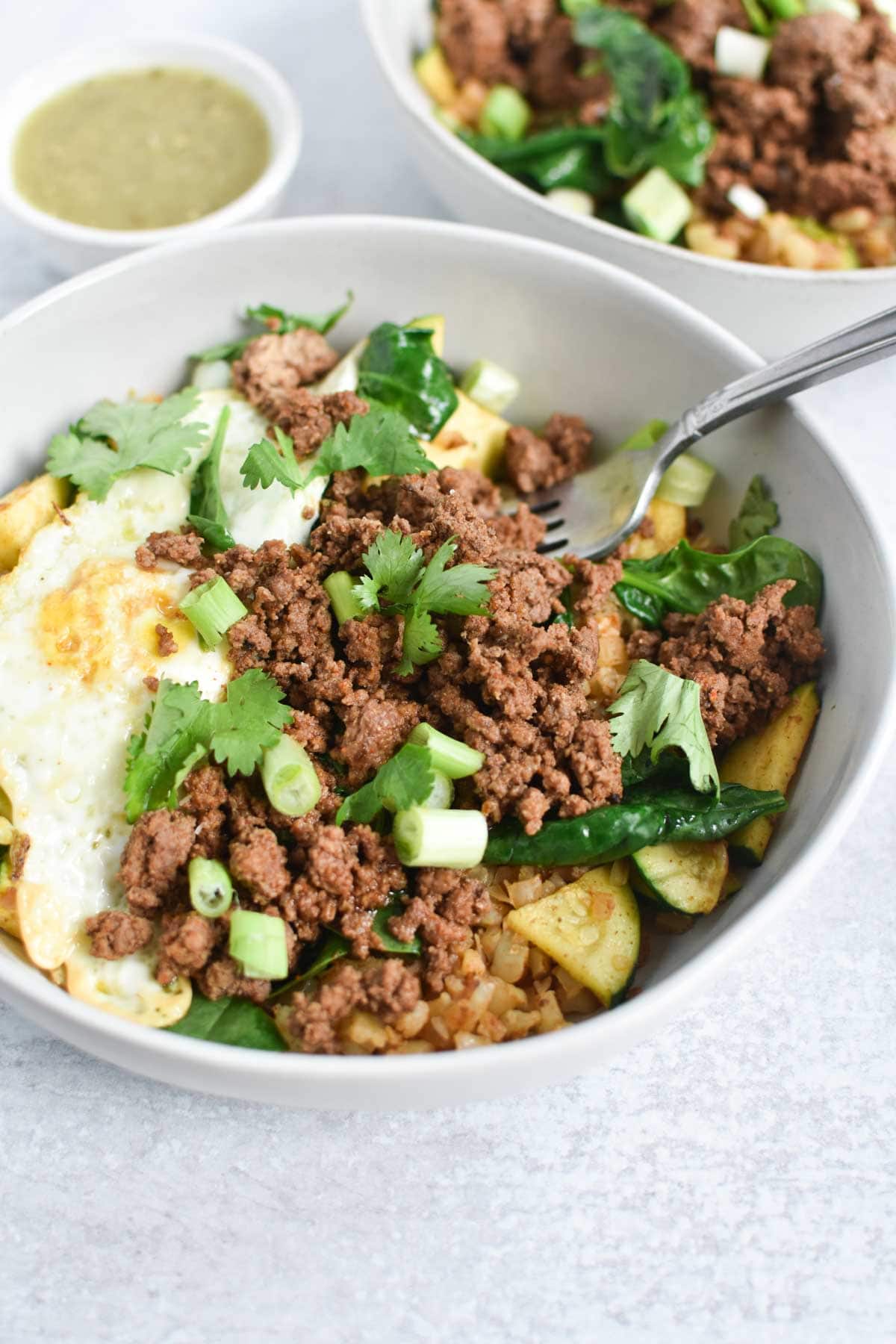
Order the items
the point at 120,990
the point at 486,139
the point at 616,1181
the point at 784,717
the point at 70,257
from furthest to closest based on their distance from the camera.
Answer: the point at 486,139, the point at 70,257, the point at 784,717, the point at 616,1181, the point at 120,990

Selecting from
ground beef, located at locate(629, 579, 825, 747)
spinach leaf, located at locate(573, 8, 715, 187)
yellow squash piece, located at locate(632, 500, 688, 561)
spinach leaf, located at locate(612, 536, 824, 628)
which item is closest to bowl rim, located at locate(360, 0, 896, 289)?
spinach leaf, located at locate(573, 8, 715, 187)

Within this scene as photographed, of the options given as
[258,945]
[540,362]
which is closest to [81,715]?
[258,945]

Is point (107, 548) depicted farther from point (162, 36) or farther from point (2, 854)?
point (162, 36)

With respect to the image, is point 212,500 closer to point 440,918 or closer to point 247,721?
point 247,721

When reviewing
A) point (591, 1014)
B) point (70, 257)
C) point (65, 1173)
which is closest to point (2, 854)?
point (65, 1173)

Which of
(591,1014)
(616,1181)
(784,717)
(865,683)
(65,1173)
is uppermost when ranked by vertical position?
(865,683)

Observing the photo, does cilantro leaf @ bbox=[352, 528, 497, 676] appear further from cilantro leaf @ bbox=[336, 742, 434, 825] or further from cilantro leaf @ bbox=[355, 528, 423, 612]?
cilantro leaf @ bbox=[336, 742, 434, 825]
